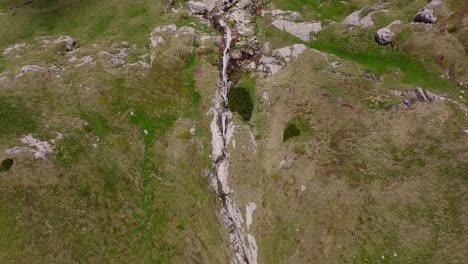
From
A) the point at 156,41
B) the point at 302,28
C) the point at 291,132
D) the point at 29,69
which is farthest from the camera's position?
the point at 302,28

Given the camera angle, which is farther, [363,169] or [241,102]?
[241,102]

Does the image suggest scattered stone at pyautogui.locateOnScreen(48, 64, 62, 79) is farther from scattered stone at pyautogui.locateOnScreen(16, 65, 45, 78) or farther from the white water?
the white water

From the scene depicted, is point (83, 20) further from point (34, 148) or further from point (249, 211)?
point (249, 211)

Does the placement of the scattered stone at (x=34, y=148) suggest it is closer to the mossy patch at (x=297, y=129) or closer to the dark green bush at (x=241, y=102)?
the dark green bush at (x=241, y=102)

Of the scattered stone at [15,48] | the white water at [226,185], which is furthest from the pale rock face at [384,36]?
the scattered stone at [15,48]

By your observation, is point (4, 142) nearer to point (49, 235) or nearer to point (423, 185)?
point (49, 235)

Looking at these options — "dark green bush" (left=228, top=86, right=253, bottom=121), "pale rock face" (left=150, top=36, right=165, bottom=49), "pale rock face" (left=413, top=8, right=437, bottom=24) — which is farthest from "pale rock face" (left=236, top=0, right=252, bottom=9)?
"pale rock face" (left=413, top=8, right=437, bottom=24)

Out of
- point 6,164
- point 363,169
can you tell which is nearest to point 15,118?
point 6,164
